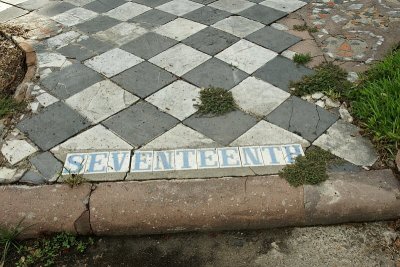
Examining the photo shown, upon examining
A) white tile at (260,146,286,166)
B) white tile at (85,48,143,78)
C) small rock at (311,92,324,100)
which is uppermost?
white tile at (85,48,143,78)

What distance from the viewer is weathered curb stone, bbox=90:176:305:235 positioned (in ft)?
7.90

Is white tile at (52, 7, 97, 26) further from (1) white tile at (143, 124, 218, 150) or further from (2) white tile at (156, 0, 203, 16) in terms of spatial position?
(1) white tile at (143, 124, 218, 150)

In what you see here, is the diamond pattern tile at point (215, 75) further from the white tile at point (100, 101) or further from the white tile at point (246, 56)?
the white tile at point (100, 101)

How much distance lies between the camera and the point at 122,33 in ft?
13.7

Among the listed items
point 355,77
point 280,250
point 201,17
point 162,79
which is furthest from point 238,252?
point 201,17

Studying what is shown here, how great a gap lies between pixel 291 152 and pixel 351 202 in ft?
1.71

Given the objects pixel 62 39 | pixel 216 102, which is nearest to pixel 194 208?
pixel 216 102

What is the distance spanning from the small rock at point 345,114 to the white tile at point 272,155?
2.13ft

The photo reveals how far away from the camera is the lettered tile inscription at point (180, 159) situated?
267 cm

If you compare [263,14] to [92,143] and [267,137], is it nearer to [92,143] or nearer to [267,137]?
[267,137]

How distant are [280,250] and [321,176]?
0.54 m

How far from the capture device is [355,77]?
3.45 metres

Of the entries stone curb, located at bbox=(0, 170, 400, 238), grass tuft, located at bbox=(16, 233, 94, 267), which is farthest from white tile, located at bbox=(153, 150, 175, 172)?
grass tuft, located at bbox=(16, 233, 94, 267)

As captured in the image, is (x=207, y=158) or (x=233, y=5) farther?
(x=233, y=5)
